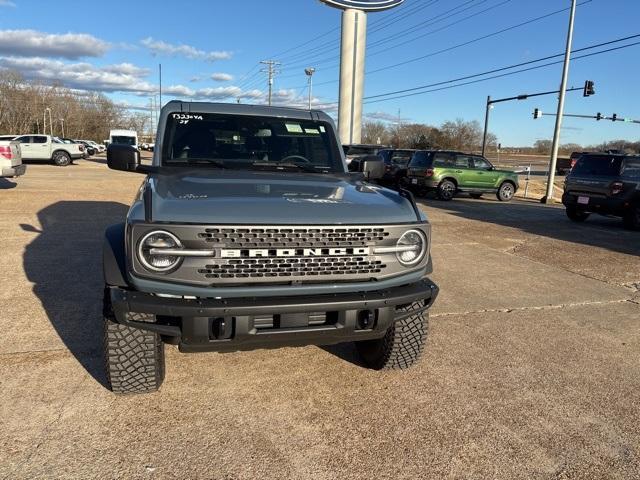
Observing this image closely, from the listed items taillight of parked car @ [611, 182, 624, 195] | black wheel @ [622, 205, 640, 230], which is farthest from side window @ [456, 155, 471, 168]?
black wheel @ [622, 205, 640, 230]

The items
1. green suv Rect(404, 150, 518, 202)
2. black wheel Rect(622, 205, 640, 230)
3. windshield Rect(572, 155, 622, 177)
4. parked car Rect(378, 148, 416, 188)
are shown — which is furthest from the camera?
parked car Rect(378, 148, 416, 188)

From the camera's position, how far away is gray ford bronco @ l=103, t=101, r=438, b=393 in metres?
2.77

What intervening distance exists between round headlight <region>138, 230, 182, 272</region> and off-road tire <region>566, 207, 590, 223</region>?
13.3 metres

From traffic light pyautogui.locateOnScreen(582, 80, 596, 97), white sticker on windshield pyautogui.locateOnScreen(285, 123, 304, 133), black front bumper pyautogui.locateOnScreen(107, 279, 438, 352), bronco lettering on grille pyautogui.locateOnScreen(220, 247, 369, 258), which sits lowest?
black front bumper pyautogui.locateOnScreen(107, 279, 438, 352)

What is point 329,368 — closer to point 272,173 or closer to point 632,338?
point 272,173

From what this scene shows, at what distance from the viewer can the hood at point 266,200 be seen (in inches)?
112

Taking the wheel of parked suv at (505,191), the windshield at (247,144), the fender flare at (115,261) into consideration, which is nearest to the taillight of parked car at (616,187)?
the wheel of parked suv at (505,191)

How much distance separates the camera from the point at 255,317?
2.82 meters

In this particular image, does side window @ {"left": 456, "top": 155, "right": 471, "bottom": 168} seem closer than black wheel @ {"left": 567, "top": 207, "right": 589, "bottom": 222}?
No

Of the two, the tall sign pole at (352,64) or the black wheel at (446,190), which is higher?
the tall sign pole at (352,64)

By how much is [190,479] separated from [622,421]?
107 inches

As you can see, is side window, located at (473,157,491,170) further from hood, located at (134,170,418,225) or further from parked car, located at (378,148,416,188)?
hood, located at (134,170,418,225)

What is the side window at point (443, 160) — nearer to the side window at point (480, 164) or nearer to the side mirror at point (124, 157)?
the side window at point (480, 164)

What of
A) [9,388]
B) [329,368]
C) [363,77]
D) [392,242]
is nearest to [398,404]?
[329,368]
